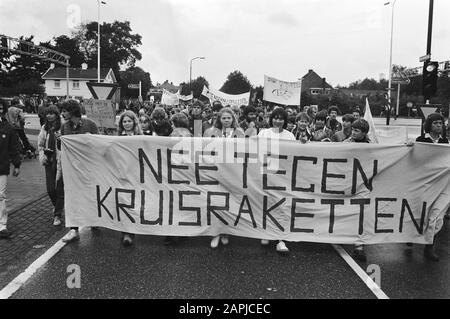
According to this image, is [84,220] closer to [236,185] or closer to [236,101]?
[236,185]

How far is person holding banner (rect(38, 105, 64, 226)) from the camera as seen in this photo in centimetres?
605

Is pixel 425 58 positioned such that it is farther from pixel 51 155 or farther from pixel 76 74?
pixel 76 74

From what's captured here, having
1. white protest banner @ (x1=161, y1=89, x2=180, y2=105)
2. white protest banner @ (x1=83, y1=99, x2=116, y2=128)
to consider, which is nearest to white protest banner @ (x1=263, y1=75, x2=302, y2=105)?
white protest banner @ (x1=83, y1=99, x2=116, y2=128)

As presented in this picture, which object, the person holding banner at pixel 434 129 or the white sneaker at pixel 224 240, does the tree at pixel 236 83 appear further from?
the white sneaker at pixel 224 240

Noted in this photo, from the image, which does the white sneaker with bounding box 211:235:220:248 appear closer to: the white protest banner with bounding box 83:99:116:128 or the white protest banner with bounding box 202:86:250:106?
the white protest banner with bounding box 83:99:116:128

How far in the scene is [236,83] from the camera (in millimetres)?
92812

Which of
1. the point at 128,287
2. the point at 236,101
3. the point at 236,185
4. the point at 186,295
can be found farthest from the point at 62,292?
the point at 236,101

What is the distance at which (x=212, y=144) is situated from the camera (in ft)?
17.8

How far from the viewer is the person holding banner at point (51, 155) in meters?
6.05

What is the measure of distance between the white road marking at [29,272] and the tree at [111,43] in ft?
278

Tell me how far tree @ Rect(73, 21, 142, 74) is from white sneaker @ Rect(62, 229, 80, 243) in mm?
84302

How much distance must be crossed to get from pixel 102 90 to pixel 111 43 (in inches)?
3245
